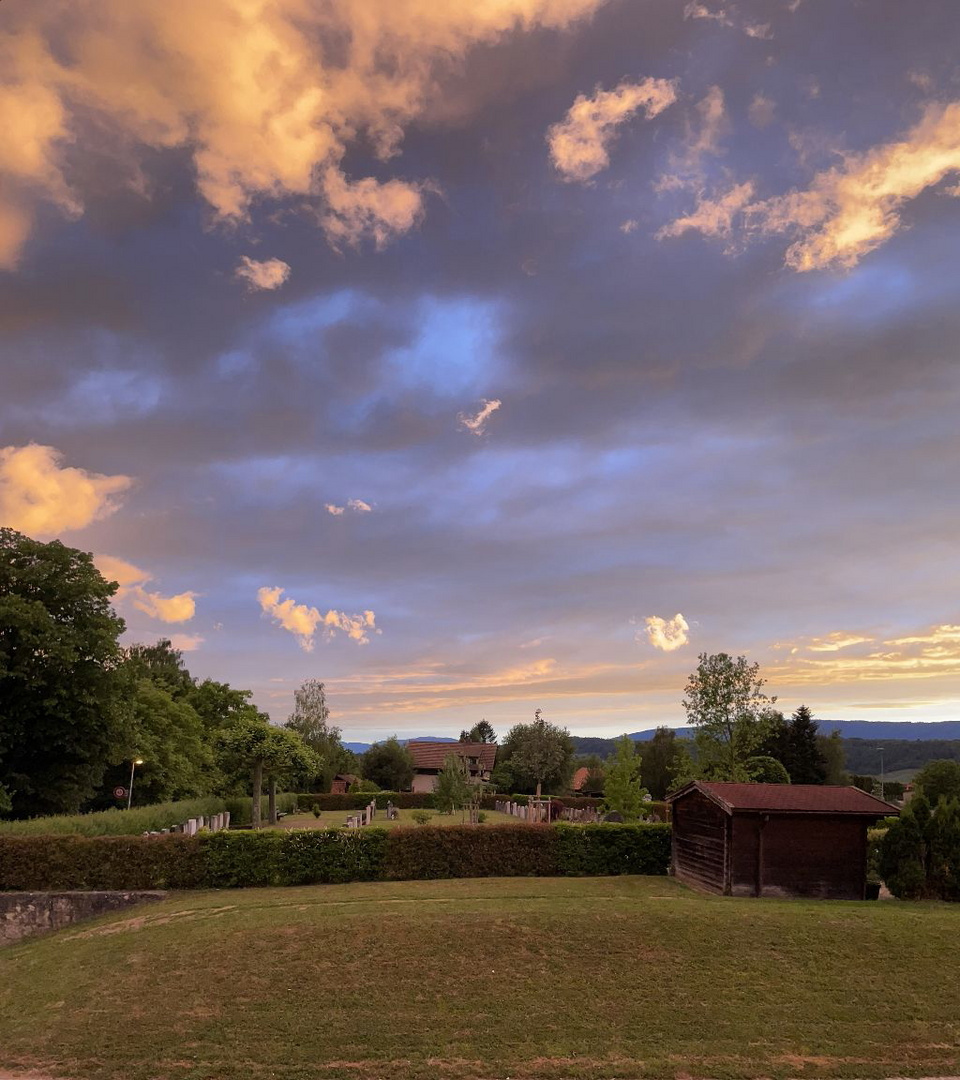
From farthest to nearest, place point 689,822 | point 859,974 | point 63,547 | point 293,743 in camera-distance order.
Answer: point 293,743
point 63,547
point 689,822
point 859,974

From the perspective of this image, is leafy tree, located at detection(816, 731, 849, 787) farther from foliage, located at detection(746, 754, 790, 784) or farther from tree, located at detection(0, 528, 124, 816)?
tree, located at detection(0, 528, 124, 816)

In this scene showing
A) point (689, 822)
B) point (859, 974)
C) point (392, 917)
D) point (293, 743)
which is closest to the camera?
point (859, 974)

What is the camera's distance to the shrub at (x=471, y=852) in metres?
26.2

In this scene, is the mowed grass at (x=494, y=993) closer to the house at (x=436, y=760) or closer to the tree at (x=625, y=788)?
the tree at (x=625, y=788)

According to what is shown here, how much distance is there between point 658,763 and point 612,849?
186 feet

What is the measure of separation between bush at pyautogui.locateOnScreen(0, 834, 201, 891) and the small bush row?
0.03 metres

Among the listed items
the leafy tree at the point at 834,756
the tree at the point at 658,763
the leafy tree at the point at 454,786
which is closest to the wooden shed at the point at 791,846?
the leafy tree at the point at 454,786

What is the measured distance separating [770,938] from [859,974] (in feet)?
6.49

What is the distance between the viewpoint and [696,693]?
139 ft

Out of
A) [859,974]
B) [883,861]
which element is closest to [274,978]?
[859,974]

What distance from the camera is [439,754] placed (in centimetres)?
9988

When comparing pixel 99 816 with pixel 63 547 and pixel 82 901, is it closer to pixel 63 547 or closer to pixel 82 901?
pixel 82 901

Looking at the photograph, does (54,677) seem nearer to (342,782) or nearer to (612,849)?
(612,849)

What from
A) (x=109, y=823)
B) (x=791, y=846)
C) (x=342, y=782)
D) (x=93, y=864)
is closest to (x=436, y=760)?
(x=342, y=782)
